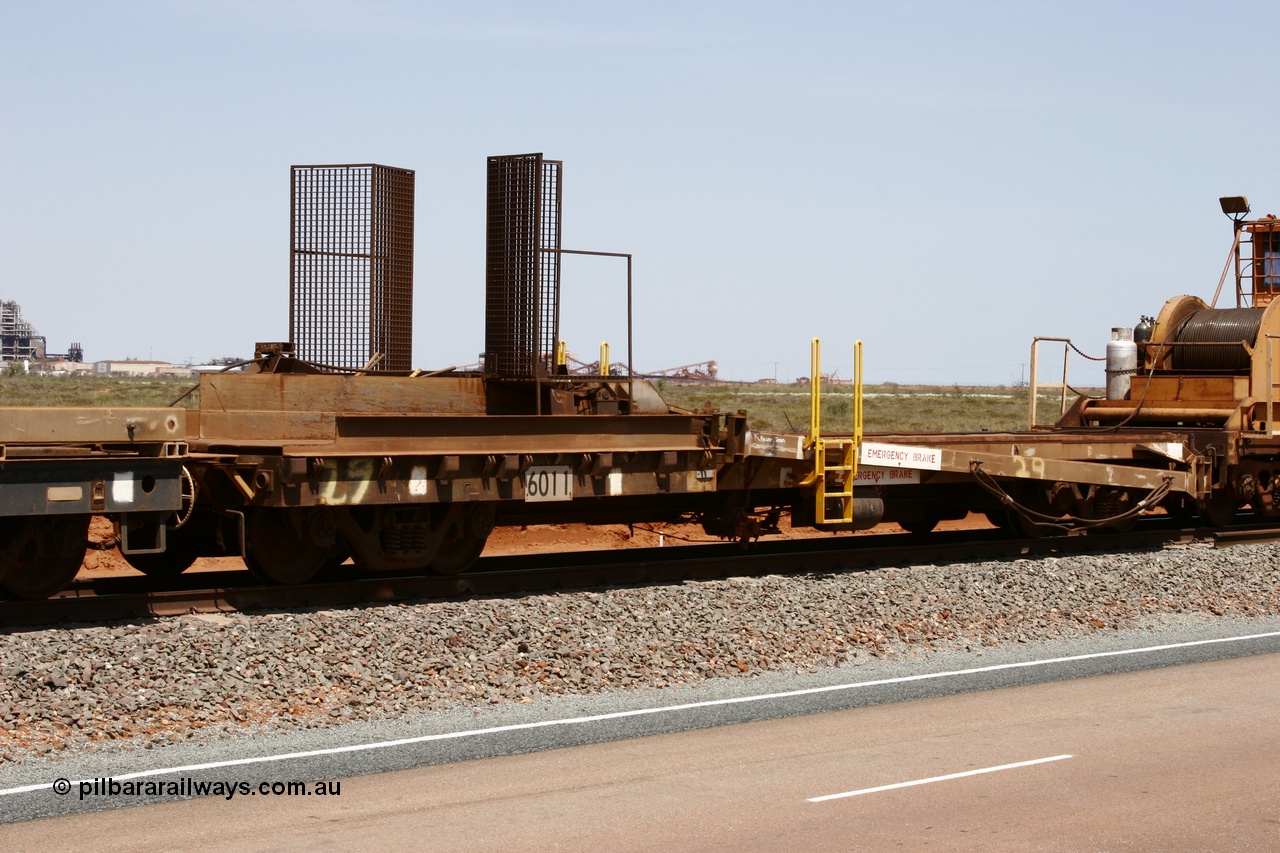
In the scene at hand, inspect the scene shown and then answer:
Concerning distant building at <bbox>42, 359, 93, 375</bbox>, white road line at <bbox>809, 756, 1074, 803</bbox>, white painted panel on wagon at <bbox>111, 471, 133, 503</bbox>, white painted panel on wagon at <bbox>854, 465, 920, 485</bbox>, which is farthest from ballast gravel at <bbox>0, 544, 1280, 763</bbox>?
distant building at <bbox>42, 359, 93, 375</bbox>

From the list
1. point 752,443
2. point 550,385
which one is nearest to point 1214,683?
point 752,443

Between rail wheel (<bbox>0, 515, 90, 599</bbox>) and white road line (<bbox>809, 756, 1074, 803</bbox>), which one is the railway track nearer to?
rail wheel (<bbox>0, 515, 90, 599</bbox>)

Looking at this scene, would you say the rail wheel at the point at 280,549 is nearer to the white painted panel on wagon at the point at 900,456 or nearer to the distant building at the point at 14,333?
the white painted panel on wagon at the point at 900,456

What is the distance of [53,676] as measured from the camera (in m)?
8.29

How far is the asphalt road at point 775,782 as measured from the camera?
6.04 m

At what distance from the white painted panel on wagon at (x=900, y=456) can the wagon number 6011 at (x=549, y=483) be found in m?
2.97

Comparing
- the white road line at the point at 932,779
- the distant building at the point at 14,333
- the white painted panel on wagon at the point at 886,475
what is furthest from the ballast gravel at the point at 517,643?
the distant building at the point at 14,333

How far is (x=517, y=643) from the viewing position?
9703mm

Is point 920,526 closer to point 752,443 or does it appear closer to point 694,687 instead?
point 752,443

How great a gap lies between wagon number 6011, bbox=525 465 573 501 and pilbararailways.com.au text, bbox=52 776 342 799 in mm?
5104

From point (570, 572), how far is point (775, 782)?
5551 millimetres

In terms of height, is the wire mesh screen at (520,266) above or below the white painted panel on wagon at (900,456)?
above

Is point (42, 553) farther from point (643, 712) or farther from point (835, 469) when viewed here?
point (835, 469)

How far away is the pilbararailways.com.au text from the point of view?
21.7 ft
